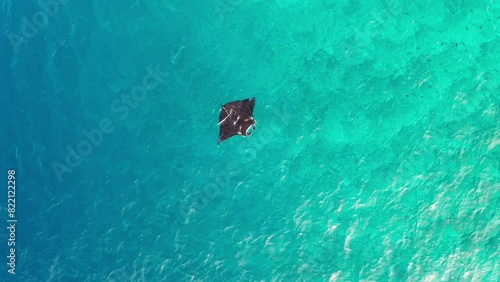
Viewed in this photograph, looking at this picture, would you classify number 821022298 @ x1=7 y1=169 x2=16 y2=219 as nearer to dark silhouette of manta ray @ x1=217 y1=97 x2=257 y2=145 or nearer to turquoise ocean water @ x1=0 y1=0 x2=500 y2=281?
turquoise ocean water @ x1=0 y1=0 x2=500 y2=281

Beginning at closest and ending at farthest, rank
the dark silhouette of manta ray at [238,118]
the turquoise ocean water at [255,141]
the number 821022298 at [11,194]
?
the turquoise ocean water at [255,141] < the dark silhouette of manta ray at [238,118] < the number 821022298 at [11,194]

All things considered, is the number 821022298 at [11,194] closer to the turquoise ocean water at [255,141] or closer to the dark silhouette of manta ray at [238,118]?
the turquoise ocean water at [255,141]

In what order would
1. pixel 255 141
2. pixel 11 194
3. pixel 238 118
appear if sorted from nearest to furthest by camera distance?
pixel 238 118, pixel 255 141, pixel 11 194

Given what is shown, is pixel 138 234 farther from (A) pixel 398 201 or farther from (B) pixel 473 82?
(B) pixel 473 82

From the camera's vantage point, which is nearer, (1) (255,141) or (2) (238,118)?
(2) (238,118)

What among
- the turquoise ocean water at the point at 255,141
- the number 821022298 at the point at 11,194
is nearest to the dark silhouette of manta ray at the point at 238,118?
the turquoise ocean water at the point at 255,141

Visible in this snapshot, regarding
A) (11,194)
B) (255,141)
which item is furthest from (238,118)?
(11,194)

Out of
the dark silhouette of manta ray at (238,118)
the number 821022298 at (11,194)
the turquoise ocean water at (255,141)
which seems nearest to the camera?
the turquoise ocean water at (255,141)

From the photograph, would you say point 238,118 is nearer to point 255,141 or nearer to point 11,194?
point 255,141
